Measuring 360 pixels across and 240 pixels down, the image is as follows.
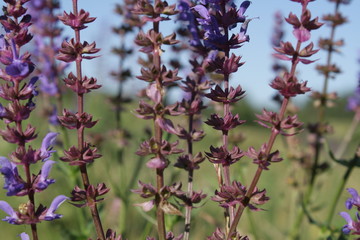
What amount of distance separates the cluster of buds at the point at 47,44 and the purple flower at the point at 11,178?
1.55 meters

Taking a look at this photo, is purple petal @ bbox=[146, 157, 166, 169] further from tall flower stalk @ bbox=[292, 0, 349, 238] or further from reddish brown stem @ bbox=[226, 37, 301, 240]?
tall flower stalk @ bbox=[292, 0, 349, 238]

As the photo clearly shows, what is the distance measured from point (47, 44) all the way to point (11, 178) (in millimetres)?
1997

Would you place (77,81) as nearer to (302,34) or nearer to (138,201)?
(302,34)

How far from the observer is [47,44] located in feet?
10.1

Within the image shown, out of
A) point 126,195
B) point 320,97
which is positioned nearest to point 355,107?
point 320,97

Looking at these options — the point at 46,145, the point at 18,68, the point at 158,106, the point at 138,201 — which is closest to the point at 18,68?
the point at 18,68

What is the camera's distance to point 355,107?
3352 millimetres

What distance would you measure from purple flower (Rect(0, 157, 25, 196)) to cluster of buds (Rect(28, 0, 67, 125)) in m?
1.55

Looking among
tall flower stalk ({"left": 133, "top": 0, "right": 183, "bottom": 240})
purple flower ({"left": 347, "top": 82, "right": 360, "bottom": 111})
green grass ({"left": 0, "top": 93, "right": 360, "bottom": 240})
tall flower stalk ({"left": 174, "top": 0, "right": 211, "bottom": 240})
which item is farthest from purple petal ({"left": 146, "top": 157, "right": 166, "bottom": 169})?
purple flower ({"left": 347, "top": 82, "right": 360, "bottom": 111})

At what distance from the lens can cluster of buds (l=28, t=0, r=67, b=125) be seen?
2.87 meters

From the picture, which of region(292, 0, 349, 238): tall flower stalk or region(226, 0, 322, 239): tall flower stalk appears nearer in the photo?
region(226, 0, 322, 239): tall flower stalk

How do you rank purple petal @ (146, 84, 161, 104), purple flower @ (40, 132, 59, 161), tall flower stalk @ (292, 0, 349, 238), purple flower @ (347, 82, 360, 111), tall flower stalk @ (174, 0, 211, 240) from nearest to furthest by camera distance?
1. purple petal @ (146, 84, 161, 104)
2. purple flower @ (40, 132, 59, 161)
3. tall flower stalk @ (174, 0, 211, 240)
4. tall flower stalk @ (292, 0, 349, 238)
5. purple flower @ (347, 82, 360, 111)

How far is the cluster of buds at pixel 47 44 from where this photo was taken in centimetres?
287

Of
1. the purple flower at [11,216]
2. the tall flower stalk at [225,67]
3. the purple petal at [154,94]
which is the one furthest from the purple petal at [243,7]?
the purple flower at [11,216]
